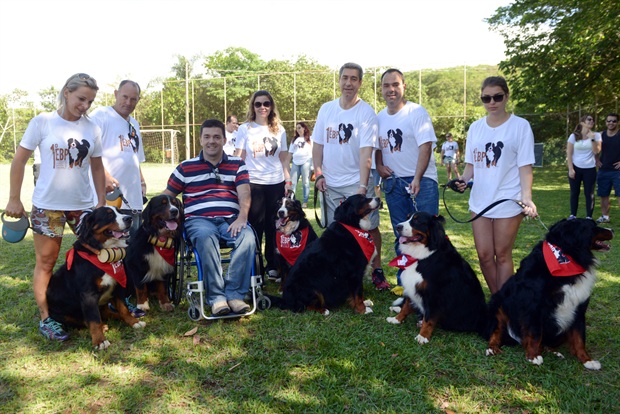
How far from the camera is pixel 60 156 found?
322 cm

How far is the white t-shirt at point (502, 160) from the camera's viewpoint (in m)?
3.40

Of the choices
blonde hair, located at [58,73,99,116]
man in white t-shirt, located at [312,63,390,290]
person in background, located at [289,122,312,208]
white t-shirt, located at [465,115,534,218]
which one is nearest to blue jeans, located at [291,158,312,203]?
person in background, located at [289,122,312,208]

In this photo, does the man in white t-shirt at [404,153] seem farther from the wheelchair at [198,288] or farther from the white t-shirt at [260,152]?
the wheelchair at [198,288]

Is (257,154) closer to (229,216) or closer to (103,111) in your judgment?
(229,216)

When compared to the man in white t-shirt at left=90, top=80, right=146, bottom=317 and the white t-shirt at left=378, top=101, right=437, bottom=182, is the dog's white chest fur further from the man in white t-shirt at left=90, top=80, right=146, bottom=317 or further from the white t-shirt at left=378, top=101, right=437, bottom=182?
the man in white t-shirt at left=90, top=80, right=146, bottom=317

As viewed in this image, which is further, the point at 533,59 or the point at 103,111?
the point at 533,59

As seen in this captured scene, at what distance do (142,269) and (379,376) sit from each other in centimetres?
220

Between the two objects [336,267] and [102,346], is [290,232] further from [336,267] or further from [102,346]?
[102,346]

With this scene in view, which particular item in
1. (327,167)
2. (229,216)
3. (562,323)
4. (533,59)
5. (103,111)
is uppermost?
(533,59)

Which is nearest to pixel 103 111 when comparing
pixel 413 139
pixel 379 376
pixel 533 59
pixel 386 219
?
pixel 413 139

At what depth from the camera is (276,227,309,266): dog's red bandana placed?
14.7ft

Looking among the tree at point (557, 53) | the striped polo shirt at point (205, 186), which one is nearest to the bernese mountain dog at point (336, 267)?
the striped polo shirt at point (205, 186)

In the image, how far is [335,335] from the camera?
3.41 meters

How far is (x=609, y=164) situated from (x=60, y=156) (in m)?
8.13
